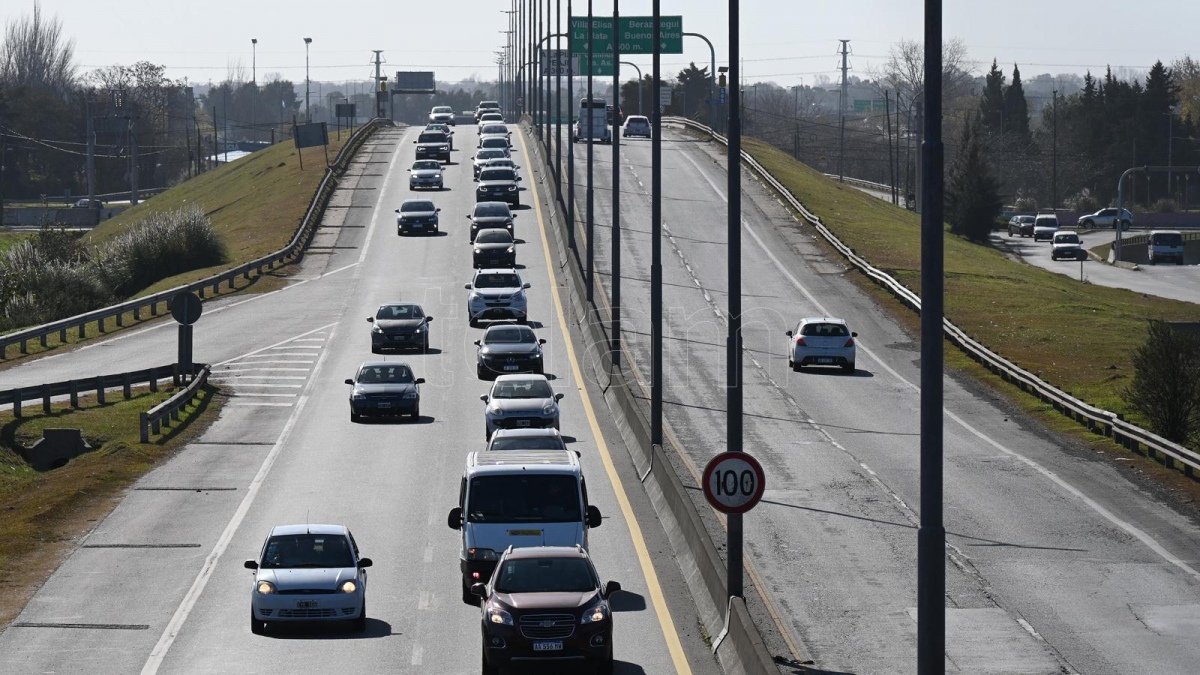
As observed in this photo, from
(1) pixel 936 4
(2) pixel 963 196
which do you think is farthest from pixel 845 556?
(2) pixel 963 196

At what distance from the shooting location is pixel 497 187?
84.4m

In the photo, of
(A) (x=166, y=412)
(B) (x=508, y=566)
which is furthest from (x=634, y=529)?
(A) (x=166, y=412)

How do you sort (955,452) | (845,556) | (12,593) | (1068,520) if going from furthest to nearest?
1. (955,452)
2. (1068,520)
3. (845,556)
4. (12,593)

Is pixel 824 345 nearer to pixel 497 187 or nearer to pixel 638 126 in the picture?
pixel 497 187

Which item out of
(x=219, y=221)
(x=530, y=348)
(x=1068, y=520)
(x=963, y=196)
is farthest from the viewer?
(x=963, y=196)

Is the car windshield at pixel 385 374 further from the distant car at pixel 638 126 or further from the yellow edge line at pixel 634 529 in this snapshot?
the distant car at pixel 638 126

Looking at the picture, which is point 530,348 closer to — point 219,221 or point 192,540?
point 192,540

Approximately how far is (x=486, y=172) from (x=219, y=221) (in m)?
18.8

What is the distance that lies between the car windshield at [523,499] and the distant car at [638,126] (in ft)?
306

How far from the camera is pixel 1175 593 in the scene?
2277 cm

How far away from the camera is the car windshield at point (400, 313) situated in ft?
162

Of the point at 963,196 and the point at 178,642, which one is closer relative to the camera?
the point at 178,642

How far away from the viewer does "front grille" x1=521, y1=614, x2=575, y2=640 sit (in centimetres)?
1745

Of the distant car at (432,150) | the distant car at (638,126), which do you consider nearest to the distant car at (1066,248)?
the distant car at (638,126)
